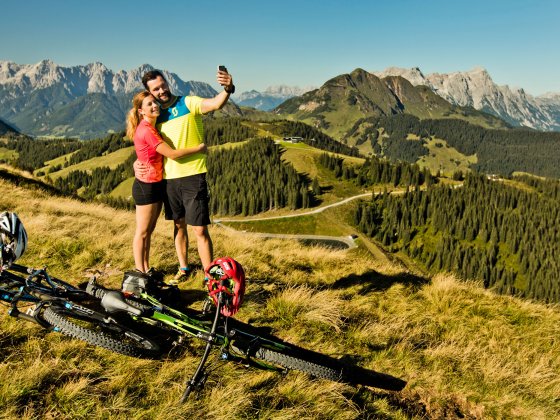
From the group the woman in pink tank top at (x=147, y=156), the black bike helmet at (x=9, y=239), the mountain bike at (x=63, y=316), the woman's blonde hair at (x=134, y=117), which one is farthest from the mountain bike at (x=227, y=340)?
the woman's blonde hair at (x=134, y=117)

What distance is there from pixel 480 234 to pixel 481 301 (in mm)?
199445

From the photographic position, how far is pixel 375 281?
10.7 meters

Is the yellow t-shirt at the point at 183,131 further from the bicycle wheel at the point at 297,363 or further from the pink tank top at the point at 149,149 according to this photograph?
the bicycle wheel at the point at 297,363

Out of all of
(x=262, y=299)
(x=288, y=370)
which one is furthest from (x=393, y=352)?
(x=262, y=299)

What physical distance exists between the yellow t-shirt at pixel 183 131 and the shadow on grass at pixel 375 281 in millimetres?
5128

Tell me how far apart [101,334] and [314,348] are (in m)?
3.70

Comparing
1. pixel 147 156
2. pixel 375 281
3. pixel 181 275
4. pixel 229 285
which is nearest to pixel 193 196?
pixel 147 156

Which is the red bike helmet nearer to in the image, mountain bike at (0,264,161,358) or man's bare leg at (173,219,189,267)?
mountain bike at (0,264,161,358)

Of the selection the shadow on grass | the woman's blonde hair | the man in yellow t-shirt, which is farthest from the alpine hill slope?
the woman's blonde hair

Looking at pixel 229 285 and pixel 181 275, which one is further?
pixel 181 275

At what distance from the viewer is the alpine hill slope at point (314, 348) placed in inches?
179

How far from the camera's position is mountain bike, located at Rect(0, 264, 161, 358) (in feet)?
16.1

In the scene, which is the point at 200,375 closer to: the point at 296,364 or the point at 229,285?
the point at 229,285

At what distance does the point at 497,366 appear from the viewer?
22.0 feet
